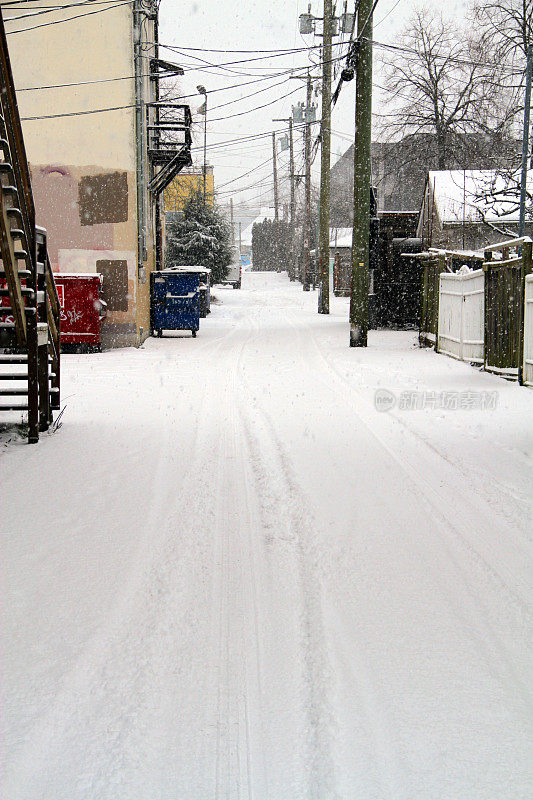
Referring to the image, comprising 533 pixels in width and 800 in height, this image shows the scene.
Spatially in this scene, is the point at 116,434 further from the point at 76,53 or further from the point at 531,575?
the point at 76,53

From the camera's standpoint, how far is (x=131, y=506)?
17.6ft

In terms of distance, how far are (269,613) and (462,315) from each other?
11.3 meters

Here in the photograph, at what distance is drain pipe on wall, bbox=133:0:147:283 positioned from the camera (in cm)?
1791

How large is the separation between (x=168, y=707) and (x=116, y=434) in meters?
5.25

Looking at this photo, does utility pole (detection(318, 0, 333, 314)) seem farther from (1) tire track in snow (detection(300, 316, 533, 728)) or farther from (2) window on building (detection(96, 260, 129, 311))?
(1) tire track in snow (detection(300, 316, 533, 728))

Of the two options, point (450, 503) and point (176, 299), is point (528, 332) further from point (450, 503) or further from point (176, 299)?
point (176, 299)

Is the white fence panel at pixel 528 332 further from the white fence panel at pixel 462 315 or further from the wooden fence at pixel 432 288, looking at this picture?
the wooden fence at pixel 432 288

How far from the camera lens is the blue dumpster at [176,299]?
827 inches

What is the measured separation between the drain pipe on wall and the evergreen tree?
1995 centimetres

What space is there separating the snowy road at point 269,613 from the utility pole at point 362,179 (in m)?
9.50

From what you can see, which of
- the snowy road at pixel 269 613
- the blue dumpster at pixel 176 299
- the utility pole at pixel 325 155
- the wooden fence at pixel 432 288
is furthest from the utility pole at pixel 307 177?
the snowy road at pixel 269 613

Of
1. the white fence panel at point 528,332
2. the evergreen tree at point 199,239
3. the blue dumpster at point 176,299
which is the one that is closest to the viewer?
the white fence panel at point 528,332

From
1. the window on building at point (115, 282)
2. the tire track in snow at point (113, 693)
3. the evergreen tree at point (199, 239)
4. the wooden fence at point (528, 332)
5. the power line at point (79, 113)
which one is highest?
the power line at point (79, 113)

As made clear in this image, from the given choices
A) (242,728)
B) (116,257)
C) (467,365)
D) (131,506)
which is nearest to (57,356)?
(131,506)
